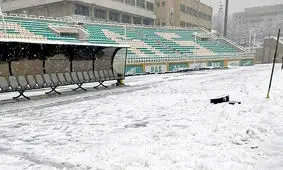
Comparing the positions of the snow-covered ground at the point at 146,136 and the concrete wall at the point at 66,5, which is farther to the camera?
the concrete wall at the point at 66,5

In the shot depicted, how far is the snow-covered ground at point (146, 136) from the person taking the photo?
4.72m

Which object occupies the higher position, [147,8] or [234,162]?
[147,8]

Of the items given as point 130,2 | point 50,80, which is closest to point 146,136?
point 50,80

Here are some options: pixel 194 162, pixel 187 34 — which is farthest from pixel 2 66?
pixel 187 34

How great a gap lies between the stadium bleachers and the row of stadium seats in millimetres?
8788

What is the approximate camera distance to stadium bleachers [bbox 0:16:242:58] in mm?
24531

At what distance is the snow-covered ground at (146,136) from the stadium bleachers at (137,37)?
16193 millimetres

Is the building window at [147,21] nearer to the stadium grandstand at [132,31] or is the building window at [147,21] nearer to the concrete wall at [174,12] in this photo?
the stadium grandstand at [132,31]

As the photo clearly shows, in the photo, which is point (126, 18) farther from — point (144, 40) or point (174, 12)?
point (144, 40)

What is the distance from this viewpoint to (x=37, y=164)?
4816mm

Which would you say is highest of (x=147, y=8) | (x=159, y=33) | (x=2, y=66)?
(x=147, y=8)

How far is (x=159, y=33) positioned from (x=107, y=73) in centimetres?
2345

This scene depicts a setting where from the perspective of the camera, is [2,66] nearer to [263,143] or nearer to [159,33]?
[263,143]

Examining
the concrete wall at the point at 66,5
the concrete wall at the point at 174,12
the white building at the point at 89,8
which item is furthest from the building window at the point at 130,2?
the concrete wall at the point at 174,12
